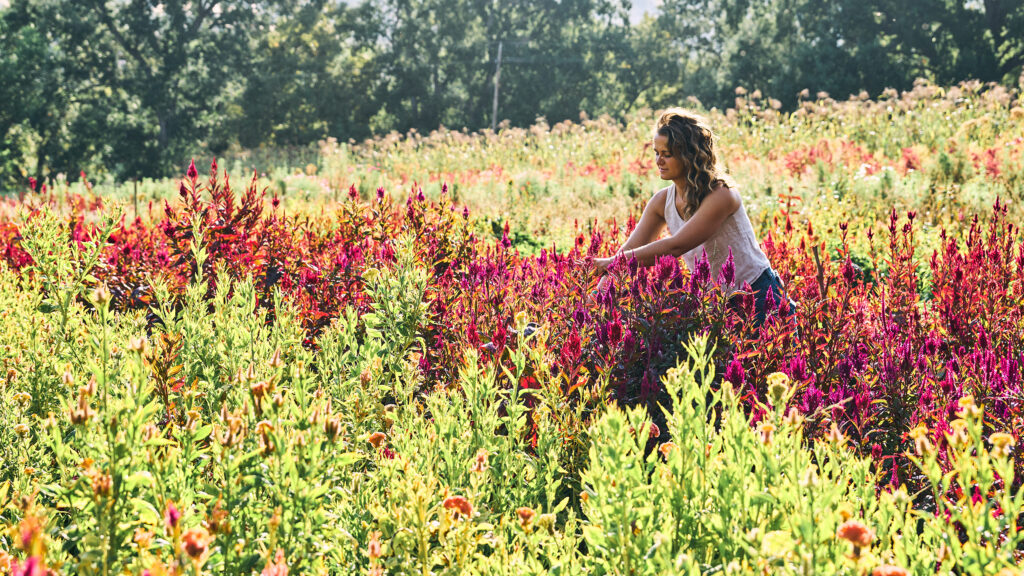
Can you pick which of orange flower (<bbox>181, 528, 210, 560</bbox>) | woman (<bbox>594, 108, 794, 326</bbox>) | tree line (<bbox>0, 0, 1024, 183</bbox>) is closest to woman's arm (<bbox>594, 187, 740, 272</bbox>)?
woman (<bbox>594, 108, 794, 326</bbox>)

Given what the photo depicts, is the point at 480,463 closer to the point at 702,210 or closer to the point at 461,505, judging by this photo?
the point at 461,505

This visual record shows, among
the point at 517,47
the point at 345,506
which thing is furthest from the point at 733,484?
the point at 517,47

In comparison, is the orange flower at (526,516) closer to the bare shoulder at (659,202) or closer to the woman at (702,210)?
the woman at (702,210)

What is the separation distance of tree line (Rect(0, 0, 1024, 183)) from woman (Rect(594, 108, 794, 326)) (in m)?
26.5

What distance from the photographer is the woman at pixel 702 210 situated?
391 centimetres

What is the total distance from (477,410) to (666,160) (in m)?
2.48

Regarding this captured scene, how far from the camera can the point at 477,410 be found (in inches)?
77.8

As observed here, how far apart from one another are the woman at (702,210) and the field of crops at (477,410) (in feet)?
0.75

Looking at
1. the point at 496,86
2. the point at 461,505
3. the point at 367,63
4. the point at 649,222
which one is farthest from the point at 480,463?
the point at 367,63

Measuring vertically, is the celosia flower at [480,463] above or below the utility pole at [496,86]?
below

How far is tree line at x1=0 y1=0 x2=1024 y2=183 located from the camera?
3053cm

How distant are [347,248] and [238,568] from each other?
3.09 metres

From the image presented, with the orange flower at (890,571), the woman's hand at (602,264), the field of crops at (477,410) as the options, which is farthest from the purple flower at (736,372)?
the woman's hand at (602,264)

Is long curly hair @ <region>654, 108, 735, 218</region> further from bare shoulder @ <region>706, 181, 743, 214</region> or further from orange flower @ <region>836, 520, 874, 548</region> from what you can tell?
orange flower @ <region>836, 520, 874, 548</region>
